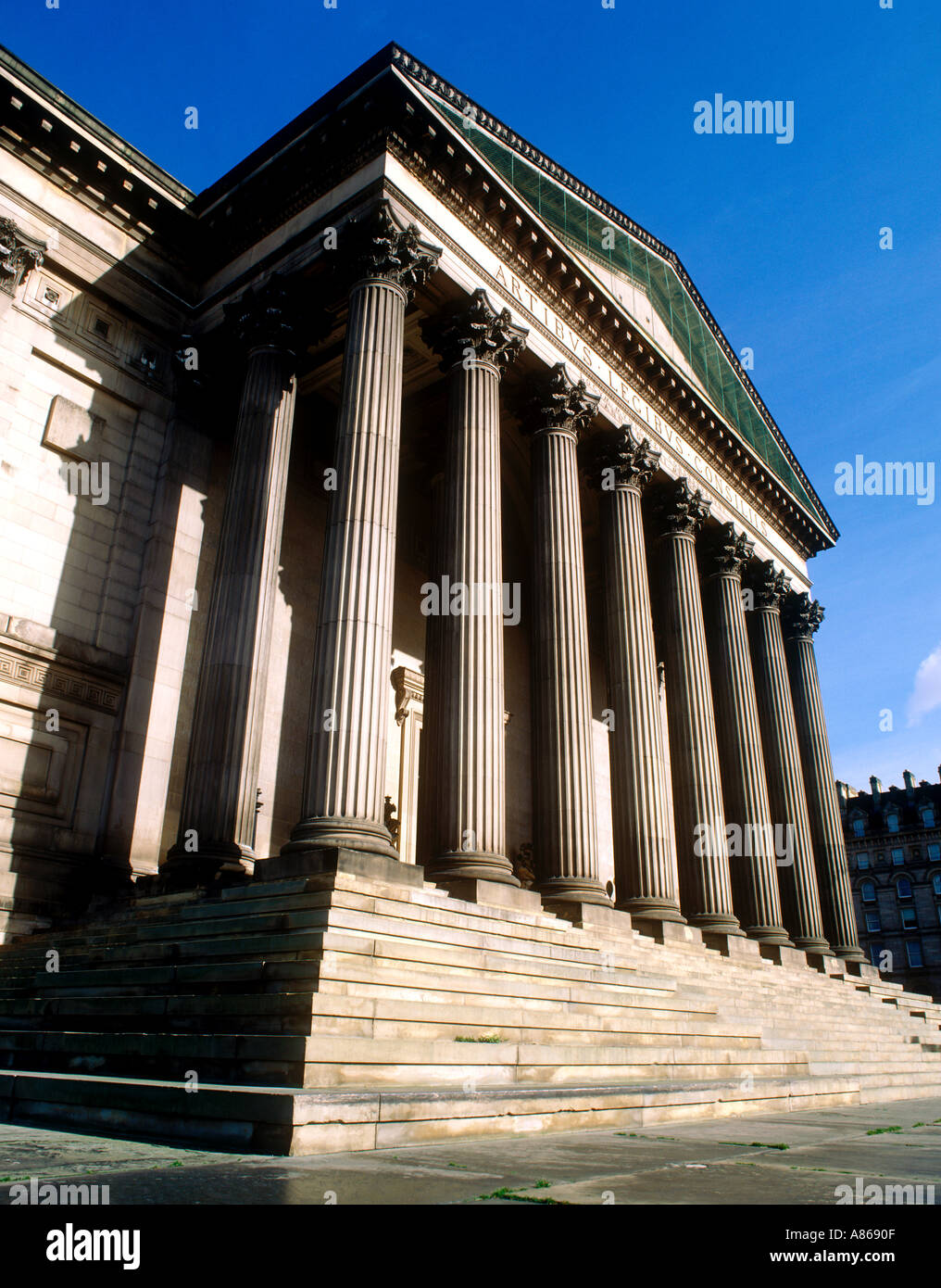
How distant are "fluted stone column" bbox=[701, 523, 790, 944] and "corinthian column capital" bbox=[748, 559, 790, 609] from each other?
1.21 metres

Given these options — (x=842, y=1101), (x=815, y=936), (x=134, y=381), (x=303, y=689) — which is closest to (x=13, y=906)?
(x=303, y=689)

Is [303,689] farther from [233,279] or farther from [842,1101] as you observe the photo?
[842,1101]

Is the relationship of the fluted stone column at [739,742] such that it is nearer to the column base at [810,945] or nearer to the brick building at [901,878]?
the column base at [810,945]

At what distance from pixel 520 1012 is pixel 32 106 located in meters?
20.8

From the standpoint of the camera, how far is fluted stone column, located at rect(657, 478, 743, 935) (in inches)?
990

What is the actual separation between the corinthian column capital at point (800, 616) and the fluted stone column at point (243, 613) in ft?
72.7

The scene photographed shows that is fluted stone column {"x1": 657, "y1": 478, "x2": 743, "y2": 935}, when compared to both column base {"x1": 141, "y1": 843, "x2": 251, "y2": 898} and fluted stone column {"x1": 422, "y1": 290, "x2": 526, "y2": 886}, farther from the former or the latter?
column base {"x1": 141, "y1": 843, "x2": 251, "y2": 898}

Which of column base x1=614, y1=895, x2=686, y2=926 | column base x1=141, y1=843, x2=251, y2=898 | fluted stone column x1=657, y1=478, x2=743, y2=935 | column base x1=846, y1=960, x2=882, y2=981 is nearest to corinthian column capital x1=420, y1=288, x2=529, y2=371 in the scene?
fluted stone column x1=657, y1=478, x2=743, y2=935

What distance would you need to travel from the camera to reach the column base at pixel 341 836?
14.3 meters

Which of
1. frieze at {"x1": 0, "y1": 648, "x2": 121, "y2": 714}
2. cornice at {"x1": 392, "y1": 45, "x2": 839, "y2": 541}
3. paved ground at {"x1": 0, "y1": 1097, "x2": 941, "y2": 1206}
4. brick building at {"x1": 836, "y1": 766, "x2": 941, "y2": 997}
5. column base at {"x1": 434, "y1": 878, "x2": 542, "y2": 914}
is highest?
cornice at {"x1": 392, "y1": 45, "x2": 839, "y2": 541}

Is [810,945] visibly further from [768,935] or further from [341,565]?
[341,565]

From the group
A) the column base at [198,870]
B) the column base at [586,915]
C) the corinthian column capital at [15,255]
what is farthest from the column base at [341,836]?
the corinthian column capital at [15,255]

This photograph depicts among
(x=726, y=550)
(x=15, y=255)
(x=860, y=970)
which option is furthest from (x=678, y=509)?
(x=15, y=255)

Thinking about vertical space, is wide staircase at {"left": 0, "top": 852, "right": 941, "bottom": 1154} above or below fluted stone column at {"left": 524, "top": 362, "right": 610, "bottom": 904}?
below
